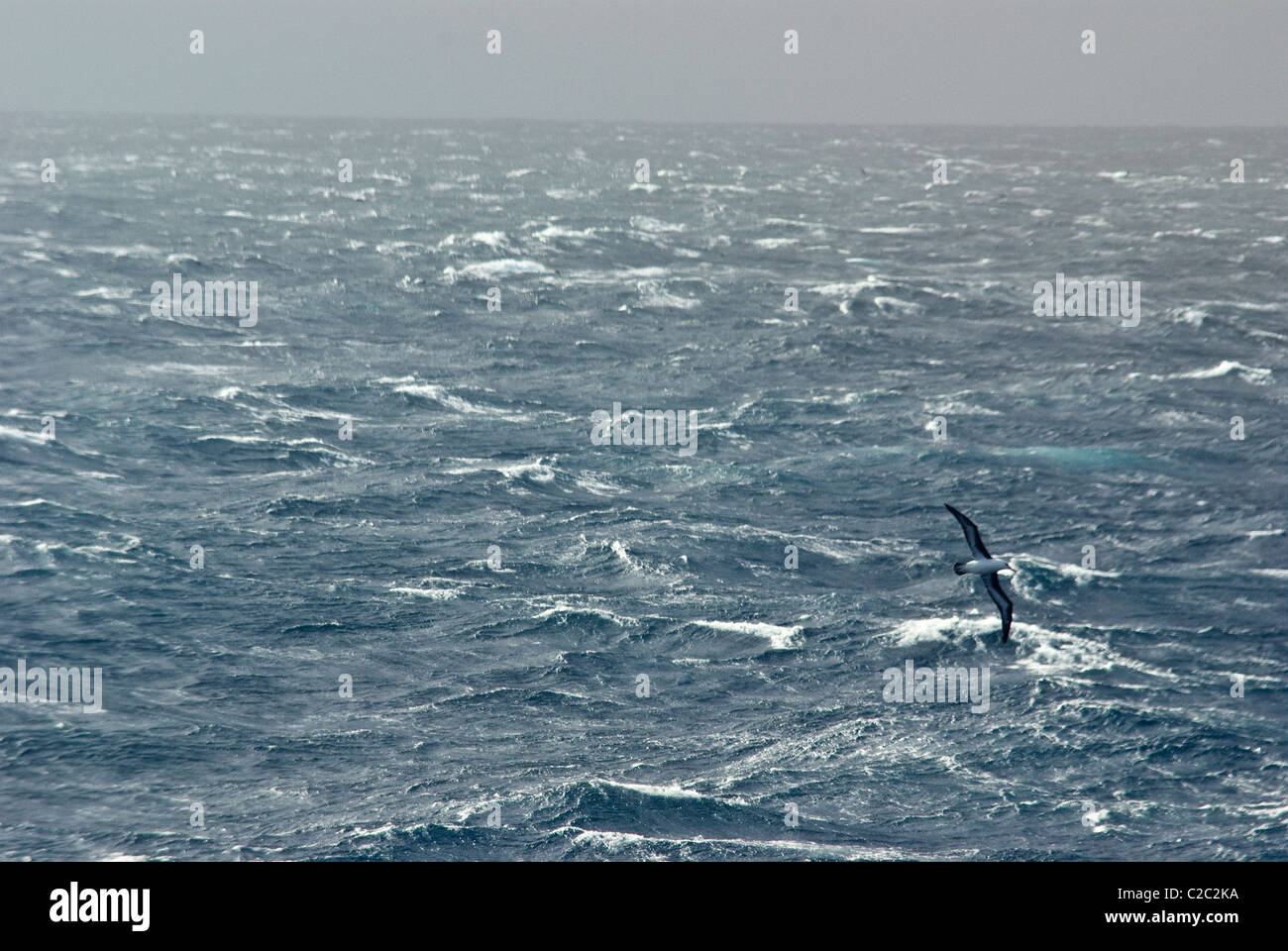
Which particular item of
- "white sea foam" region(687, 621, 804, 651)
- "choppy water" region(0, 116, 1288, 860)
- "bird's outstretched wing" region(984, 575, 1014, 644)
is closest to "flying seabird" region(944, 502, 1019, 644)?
"bird's outstretched wing" region(984, 575, 1014, 644)

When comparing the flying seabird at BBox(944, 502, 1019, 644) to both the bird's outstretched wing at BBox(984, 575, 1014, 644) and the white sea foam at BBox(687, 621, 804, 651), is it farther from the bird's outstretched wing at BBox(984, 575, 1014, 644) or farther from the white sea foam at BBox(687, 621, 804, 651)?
the white sea foam at BBox(687, 621, 804, 651)

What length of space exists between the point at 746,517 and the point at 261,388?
3427 centimetres

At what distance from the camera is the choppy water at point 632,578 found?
151 ft

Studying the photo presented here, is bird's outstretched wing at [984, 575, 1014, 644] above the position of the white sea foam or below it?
above

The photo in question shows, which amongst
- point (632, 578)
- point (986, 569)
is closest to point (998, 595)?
point (986, 569)

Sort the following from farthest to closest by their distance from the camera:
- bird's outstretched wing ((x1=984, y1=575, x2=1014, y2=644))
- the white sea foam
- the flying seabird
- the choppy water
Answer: the white sea foam → the choppy water → bird's outstretched wing ((x1=984, y1=575, x2=1014, y2=644)) → the flying seabird

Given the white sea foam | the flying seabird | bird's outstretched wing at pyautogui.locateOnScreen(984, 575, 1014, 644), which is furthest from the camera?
the white sea foam

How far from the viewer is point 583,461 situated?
255ft

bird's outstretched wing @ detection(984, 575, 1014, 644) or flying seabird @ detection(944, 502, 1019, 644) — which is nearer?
flying seabird @ detection(944, 502, 1019, 644)

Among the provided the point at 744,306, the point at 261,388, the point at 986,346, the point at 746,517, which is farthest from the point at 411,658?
the point at 744,306

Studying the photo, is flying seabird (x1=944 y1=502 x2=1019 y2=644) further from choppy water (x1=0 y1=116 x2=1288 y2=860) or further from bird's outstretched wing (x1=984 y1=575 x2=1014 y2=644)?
choppy water (x1=0 y1=116 x2=1288 y2=860)

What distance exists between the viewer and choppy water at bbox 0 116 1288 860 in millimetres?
46062

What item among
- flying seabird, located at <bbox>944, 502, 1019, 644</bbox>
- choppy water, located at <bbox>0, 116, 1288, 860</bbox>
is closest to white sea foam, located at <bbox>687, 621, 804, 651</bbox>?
choppy water, located at <bbox>0, 116, 1288, 860</bbox>
